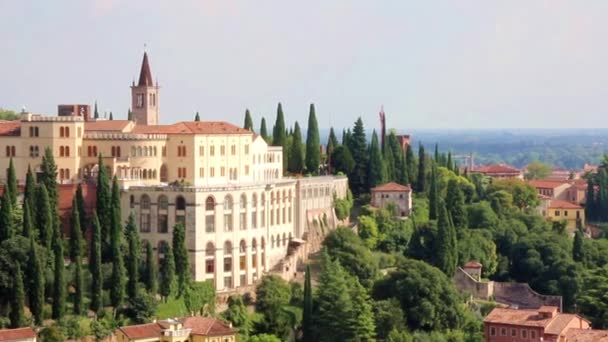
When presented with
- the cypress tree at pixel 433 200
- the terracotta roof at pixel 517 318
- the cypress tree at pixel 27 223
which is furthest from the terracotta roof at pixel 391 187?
the cypress tree at pixel 27 223

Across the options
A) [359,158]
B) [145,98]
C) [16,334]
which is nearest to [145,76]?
[145,98]

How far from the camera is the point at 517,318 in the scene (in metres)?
63.5

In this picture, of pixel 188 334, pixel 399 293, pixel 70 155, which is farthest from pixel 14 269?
pixel 399 293

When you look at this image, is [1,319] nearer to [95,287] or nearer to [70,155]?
[95,287]

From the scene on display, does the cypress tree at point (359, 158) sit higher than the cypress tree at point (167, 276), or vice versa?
the cypress tree at point (359, 158)

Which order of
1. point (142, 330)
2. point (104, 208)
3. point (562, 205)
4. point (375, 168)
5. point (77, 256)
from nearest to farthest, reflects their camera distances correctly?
1. point (142, 330)
2. point (77, 256)
3. point (104, 208)
4. point (375, 168)
5. point (562, 205)

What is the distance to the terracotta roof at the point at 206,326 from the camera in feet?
184

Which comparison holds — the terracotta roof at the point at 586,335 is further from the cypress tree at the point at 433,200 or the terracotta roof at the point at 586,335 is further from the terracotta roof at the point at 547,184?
the terracotta roof at the point at 547,184

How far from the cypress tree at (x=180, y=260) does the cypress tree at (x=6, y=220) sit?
770cm

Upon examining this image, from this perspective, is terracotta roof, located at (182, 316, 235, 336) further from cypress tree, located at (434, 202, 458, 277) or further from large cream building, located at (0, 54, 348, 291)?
cypress tree, located at (434, 202, 458, 277)

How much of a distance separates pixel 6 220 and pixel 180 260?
27.0 feet

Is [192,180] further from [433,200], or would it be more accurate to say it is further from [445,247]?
[433,200]

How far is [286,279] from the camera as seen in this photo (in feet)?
219

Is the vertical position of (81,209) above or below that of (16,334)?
above
